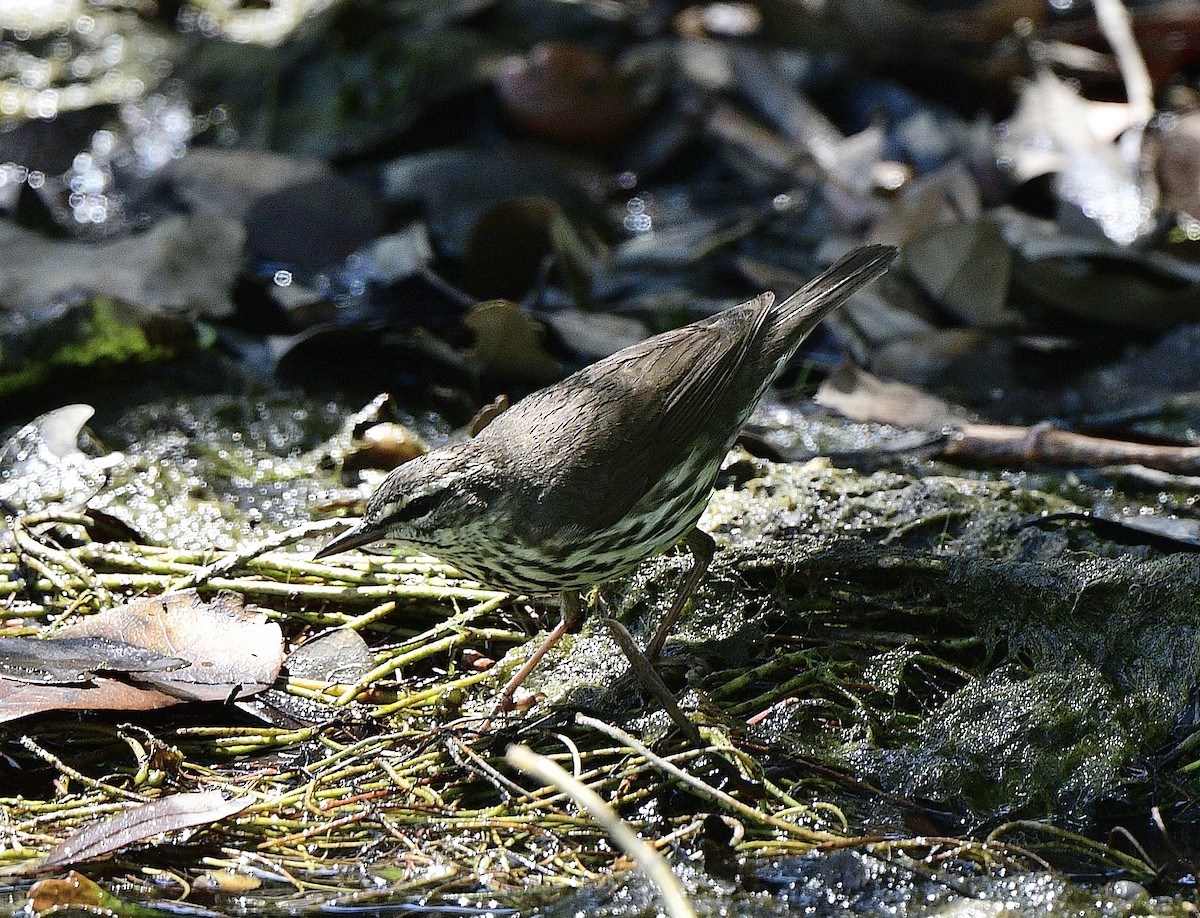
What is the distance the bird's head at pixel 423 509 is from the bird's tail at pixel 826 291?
133 centimetres

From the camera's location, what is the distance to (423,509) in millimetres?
3951

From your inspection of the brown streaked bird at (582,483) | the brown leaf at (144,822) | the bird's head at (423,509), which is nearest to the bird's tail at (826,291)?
the brown streaked bird at (582,483)

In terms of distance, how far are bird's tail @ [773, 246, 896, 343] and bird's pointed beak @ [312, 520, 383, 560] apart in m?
1.60

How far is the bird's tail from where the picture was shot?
471 cm

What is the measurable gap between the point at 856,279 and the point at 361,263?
2881 millimetres

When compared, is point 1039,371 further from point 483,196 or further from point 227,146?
point 227,146

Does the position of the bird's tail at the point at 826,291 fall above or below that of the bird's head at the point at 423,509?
above

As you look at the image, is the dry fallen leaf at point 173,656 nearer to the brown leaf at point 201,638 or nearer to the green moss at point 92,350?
the brown leaf at point 201,638

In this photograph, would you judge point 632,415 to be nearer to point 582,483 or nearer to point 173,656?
point 582,483

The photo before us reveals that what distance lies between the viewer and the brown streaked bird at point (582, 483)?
395 cm

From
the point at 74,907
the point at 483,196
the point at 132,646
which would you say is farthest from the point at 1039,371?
the point at 74,907

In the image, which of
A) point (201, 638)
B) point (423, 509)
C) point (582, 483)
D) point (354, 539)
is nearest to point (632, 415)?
point (582, 483)

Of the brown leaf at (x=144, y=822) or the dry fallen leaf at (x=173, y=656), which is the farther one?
the dry fallen leaf at (x=173, y=656)

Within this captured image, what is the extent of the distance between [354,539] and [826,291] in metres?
1.86
